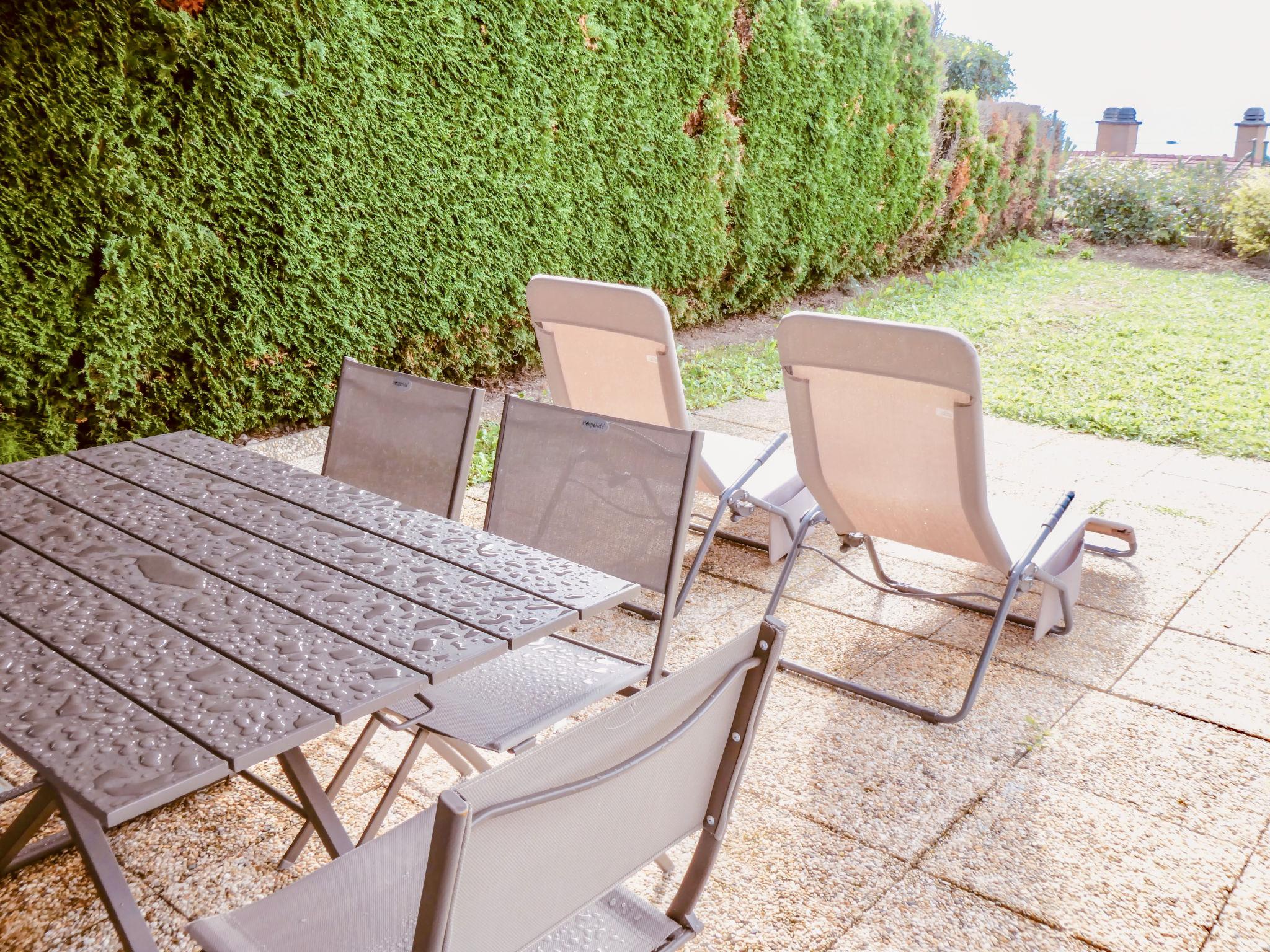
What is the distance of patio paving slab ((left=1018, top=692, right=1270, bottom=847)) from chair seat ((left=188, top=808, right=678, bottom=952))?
1.72 meters

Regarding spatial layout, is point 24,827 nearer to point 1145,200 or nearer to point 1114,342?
point 1114,342

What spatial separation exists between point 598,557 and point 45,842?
1.48 m

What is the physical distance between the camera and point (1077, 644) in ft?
12.0

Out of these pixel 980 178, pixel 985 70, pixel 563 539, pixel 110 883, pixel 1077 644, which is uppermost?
pixel 985 70

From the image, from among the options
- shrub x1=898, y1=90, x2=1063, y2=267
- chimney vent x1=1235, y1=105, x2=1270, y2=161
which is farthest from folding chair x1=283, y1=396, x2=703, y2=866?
chimney vent x1=1235, y1=105, x2=1270, y2=161

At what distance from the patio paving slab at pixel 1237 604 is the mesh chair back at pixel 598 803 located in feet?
9.66

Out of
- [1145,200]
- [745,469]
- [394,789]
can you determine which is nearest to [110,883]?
[394,789]

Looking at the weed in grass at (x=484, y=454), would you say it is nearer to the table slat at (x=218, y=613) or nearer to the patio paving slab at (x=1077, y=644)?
the patio paving slab at (x=1077, y=644)

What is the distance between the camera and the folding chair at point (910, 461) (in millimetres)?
3066

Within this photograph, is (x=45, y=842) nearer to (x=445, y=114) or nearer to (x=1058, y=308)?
(x=445, y=114)

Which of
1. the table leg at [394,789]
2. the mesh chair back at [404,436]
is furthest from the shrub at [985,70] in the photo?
the table leg at [394,789]

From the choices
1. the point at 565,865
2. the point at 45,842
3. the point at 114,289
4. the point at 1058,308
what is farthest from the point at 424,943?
the point at 1058,308

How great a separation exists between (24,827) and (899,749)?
87.8 inches

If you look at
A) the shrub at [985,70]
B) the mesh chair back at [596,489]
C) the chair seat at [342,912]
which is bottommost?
the chair seat at [342,912]
